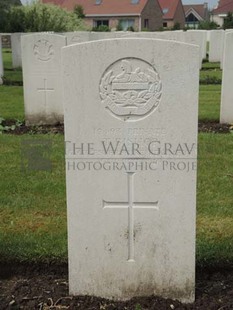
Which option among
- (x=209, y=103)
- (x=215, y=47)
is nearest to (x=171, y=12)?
(x=215, y=47)

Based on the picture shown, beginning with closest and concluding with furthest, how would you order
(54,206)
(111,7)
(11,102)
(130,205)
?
1. (130,205)
2. (54,206)
3. (11,102)
4. (111,7)

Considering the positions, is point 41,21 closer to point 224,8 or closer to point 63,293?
point 63,293

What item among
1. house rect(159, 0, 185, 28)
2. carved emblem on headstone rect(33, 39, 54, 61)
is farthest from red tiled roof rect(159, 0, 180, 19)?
carved emblem on headstone rect(33, 39, 54, 61)

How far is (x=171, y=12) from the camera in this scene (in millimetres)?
70938

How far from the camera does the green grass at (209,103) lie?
9.10m

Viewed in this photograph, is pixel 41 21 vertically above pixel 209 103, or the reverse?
pixel 41 21

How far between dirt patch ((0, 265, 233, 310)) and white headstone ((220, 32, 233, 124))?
202 inches

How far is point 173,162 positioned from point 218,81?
39.5 ft

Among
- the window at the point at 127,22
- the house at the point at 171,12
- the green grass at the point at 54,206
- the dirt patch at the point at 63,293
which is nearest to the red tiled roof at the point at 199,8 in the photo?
the house at the point at 171,12

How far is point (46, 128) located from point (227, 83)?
2.93 m

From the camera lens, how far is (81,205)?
311cm

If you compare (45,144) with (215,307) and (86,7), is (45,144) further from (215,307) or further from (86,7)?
(86,7)

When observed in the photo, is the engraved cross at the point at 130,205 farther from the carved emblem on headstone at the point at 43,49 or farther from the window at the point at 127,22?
the window at the point at 127,22

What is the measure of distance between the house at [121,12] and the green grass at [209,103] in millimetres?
48576
